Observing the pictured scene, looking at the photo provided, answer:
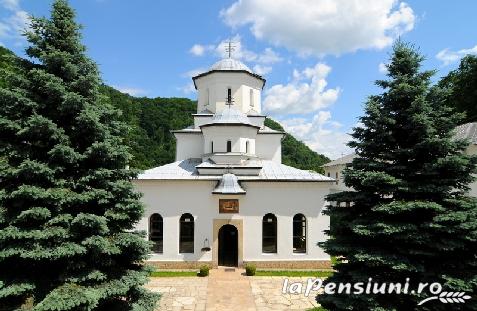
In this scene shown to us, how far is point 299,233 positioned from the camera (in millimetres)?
17359

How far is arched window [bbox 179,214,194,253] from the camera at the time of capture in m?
16.4

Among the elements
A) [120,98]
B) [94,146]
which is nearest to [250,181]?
[94,146]

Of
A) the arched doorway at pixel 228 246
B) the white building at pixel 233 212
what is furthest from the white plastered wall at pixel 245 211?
the arched doorway at pixel 228 246

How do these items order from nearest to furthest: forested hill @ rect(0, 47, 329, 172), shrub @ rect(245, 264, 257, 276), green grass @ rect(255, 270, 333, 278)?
1. shrub @ rect(245, 264, 257, 276)
2. green grass @ rect(255, 270, 333, 278)
3. forested hill @ rect(0, 47, 329, 172)

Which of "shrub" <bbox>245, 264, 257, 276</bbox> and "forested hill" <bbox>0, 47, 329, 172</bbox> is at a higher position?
"forested hill" <bbox>0, 47, 329, 172</bbox>

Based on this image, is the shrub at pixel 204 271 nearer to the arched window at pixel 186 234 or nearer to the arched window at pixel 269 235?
the arched window at pixel 186 234

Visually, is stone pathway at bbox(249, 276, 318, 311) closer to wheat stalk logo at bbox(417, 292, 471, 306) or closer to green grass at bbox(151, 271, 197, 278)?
green grass at bbox(151, 271, 197, 278)

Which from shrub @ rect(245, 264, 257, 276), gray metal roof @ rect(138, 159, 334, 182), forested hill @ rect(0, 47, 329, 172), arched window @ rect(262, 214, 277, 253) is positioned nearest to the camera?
shrub @ rect(245, 264, 257, 276)

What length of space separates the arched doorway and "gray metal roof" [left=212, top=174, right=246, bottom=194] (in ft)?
7.41

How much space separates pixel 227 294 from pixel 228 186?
4826 millimetres

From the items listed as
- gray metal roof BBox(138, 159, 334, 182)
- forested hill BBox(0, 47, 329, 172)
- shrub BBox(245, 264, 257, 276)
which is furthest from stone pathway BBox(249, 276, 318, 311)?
forested hill BBox(0, 47, 329, 172)

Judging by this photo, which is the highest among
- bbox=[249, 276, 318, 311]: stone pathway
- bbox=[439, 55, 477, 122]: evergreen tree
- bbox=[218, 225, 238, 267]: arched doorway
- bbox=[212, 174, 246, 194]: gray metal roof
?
bbox=[439, 55, 477, 122]: evergreen tree

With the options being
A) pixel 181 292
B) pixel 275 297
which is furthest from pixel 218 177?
pixel 275 297

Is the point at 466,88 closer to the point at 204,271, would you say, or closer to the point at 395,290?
the point at 204,271
